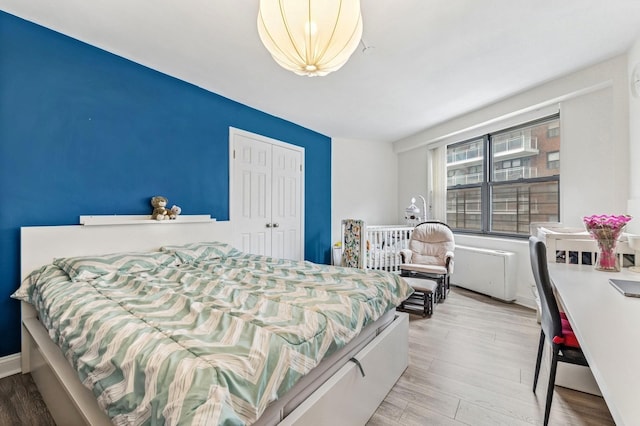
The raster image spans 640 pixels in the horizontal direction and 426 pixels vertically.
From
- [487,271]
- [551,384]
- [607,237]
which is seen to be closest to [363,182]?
[487,271]

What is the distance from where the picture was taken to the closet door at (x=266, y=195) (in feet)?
12.0

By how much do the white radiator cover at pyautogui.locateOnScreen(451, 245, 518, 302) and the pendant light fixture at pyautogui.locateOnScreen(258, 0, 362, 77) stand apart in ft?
11.2

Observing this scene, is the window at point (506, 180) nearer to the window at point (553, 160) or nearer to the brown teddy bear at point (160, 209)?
the window at point (553, 160)

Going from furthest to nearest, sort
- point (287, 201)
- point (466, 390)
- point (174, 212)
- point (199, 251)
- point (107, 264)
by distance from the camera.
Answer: point (287, 201) → point (174, 212) → point (199, 251) → point (107, 264) → point (466, 390)

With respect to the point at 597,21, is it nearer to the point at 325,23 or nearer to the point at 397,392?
the point at 325,23

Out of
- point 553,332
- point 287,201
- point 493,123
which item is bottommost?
point 553,332

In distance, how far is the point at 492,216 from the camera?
13.9 feet

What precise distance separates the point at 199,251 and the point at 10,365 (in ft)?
4.90

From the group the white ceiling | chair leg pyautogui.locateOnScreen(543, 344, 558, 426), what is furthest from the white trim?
chair leg pyautogui.locateOnScreen(543, 344, 558, 426)

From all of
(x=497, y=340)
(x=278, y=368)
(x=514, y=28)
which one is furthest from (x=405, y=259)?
(x=278, y=368)

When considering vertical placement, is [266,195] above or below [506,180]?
below

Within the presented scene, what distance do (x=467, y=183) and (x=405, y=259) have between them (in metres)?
1.75

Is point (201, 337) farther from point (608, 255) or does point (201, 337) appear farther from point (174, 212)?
point (608, 255)

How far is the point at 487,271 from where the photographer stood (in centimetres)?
382
